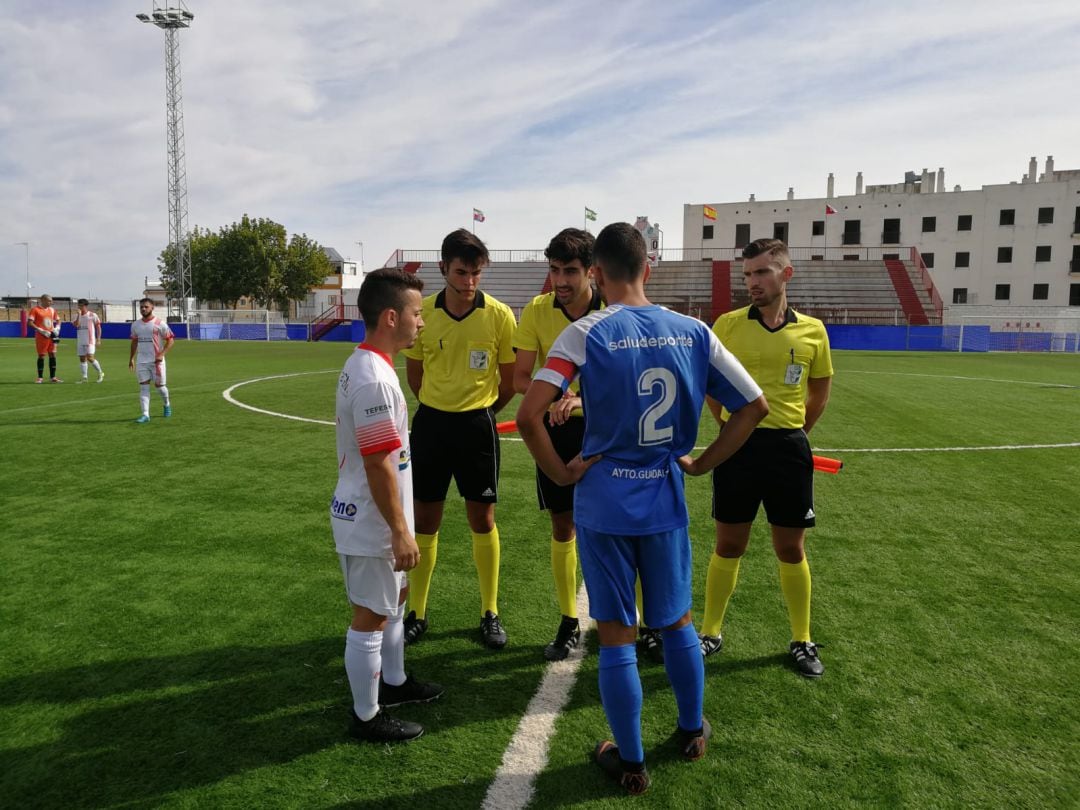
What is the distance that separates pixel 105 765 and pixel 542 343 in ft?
10.1

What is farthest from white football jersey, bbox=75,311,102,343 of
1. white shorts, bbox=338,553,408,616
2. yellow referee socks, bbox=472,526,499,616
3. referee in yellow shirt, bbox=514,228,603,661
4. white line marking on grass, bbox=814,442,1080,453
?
white shorts, bbox=338,553,408,616

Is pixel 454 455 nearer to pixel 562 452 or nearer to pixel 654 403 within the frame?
pixel 562 452

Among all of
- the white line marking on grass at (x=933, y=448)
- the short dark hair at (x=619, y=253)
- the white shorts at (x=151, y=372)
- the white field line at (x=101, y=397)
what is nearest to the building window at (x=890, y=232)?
the white line marking on grass at (x=933, y=448)

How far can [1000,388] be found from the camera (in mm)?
17469

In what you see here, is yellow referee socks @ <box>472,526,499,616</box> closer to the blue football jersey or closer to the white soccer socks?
the white soccer socks

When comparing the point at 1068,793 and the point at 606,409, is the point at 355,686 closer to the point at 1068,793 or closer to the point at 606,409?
the point at 606,409

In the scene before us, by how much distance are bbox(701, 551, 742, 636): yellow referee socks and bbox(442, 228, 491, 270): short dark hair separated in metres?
2.33

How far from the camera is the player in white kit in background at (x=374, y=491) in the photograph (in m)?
2.94

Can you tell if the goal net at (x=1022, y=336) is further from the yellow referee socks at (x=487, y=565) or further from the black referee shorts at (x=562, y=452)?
the yellow referee socks at (x=487, y=565)

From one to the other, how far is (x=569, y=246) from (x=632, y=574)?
2040 mm

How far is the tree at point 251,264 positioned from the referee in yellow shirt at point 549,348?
66.0 m

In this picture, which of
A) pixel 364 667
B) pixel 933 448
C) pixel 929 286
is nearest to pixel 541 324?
pixel 364 667

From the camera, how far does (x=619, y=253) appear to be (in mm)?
2820

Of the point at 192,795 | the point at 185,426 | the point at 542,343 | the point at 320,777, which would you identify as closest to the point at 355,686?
the point at 320,777
